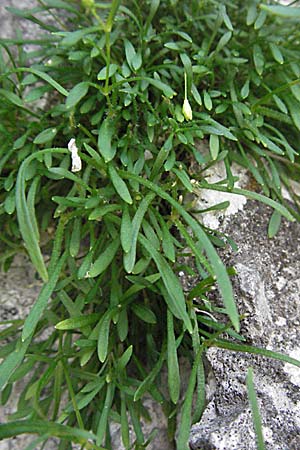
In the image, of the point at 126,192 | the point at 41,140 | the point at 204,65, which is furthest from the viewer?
the point at 204,65

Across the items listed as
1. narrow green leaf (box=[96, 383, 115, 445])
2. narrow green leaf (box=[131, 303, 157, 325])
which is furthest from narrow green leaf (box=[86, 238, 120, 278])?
narrow green leaf (box=[96, 383, 115, 445])

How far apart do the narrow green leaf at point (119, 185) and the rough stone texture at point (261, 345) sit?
0.89 feet

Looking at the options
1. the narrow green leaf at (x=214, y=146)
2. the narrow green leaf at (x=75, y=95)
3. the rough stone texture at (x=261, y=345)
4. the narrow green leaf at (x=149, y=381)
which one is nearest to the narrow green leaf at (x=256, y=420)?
the rough stone texture at (x=261, y=345)

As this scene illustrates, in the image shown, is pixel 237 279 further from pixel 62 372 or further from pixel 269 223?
pixel 62 372

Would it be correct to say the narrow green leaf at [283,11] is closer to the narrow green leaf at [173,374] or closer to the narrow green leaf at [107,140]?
the narrow green leaf at [107,140]

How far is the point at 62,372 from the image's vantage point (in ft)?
3.46

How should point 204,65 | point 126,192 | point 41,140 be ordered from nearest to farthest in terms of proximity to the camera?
point 126,192 < point 41,140 < point 204,65

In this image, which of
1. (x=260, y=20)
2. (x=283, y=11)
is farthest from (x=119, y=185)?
(x=260, y=20)

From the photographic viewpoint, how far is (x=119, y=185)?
99 centimetres

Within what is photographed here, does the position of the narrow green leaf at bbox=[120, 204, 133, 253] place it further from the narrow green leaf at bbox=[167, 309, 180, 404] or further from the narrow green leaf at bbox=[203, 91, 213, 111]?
the narrow green leaf at bbox=[203, 91, 213, 111]

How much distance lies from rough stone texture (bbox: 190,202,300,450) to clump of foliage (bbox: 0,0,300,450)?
0.13 ft

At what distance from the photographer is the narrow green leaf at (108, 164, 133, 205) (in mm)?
970

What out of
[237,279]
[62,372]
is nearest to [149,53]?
[237,279]

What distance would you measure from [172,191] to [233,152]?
0.24 metres
